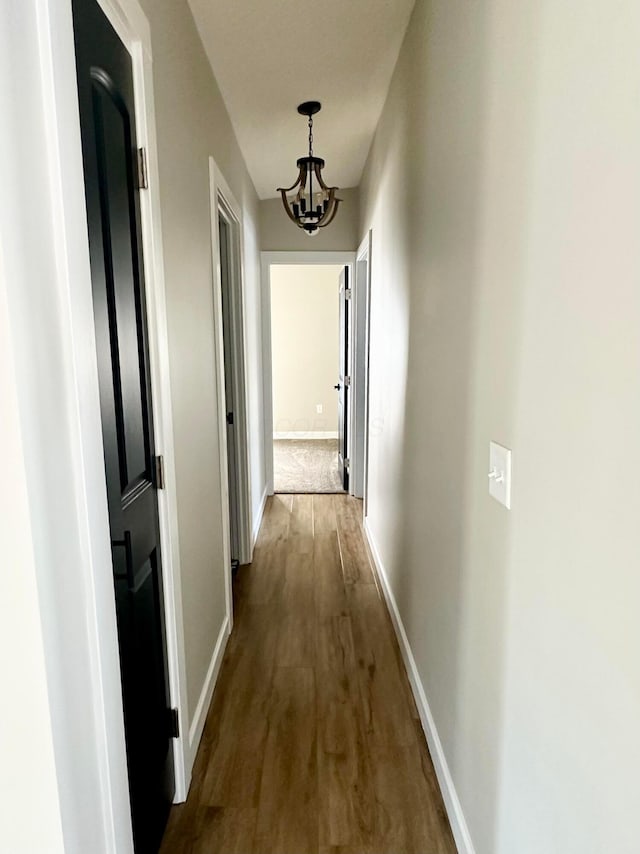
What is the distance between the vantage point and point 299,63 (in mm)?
2209

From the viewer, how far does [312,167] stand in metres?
2.56

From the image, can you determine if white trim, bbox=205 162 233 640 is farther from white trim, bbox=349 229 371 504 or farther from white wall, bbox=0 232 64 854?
white trim, bbox=349 229 371 504

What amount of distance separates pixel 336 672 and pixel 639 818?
1.67 meters

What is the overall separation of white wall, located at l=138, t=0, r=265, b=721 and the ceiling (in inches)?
4.8

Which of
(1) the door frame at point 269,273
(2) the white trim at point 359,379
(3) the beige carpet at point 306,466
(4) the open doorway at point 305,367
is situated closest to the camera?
(2) the white trim at point 359,379

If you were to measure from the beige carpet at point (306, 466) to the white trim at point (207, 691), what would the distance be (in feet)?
8.19

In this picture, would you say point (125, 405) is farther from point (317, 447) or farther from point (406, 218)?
point (317, 447)

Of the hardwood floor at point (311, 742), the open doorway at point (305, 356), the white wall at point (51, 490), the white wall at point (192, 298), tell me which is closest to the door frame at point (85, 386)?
the white wall at point (51, 490)

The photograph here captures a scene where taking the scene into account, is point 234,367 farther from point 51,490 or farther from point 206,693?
point 51,490

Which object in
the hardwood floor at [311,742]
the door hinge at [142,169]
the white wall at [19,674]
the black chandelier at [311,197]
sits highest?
the black chandelier at [311,197]

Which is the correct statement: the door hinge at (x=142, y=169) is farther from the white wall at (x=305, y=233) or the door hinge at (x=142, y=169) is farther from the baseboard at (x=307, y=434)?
the baseboard at (x=307, y=434)

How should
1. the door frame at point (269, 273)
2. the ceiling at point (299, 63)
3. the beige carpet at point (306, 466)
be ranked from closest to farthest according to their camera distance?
1. the ceiling at point (299, 63)
2. the door frame at point (269, 273)
3. the beige carpet at point (306, 466)

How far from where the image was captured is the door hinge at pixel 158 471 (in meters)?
1.37

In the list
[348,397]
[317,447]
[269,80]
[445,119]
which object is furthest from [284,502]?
[445,119]
